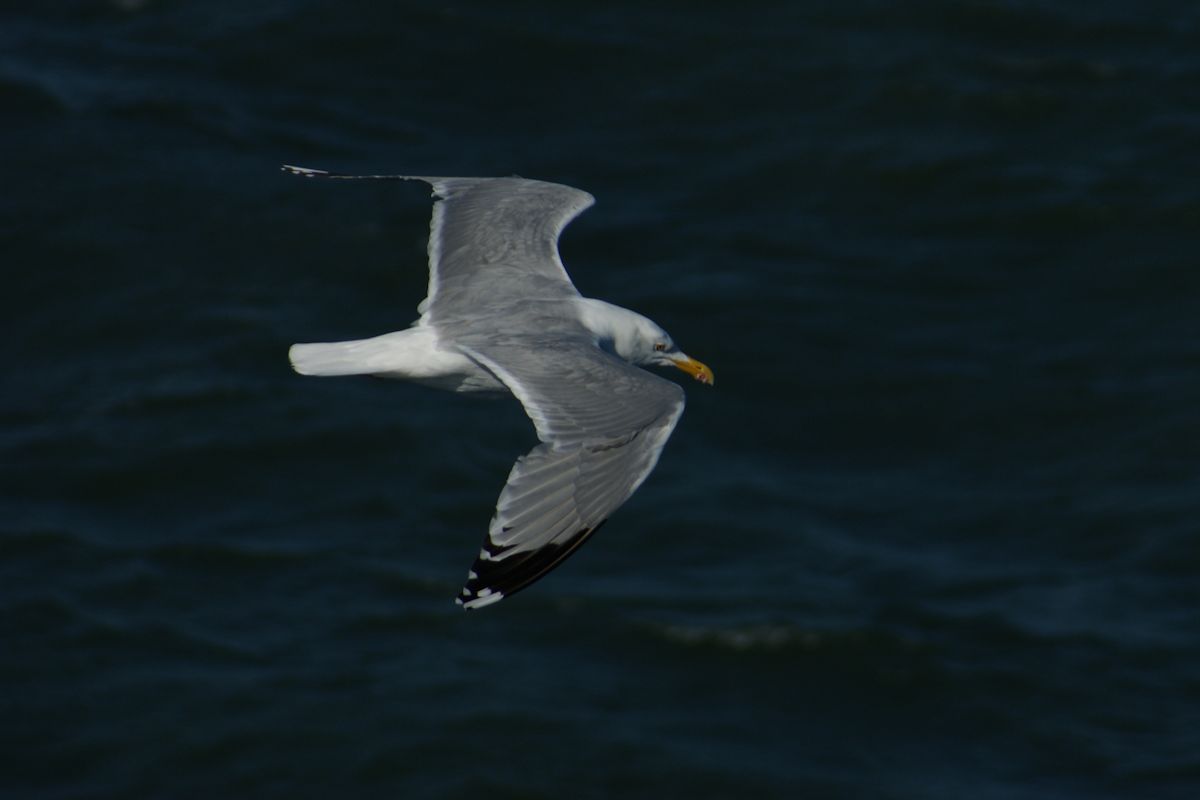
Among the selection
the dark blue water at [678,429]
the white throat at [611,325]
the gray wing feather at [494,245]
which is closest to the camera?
the white throat at [611,325]

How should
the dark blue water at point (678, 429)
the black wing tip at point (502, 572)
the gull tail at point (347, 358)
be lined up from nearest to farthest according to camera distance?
the black wing tip at point (502, 572) → the gull tail at point (347, 358) → the dark blue water at point (678, 429)

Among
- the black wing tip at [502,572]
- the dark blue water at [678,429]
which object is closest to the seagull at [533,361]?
the black wing tip at [502,572]

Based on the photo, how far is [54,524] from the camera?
46.5 ft

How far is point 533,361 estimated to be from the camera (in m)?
7.36

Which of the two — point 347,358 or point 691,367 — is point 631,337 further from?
point 347,358

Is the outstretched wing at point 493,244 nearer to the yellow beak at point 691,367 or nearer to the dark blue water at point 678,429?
the yellow beak at point 691,367

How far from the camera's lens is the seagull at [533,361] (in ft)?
21.1

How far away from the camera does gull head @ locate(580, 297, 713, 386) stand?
831 cm

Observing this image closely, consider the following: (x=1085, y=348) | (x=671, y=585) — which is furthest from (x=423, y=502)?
(x=1085, y=348)

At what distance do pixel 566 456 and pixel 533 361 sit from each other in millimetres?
804

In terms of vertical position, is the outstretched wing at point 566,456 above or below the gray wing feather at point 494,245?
below

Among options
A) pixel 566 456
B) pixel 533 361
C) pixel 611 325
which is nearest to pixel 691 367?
pixel 611 325

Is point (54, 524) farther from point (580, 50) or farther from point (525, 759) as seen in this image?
point (580, 50)

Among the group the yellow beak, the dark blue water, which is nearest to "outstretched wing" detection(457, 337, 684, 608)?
the yellow beak
